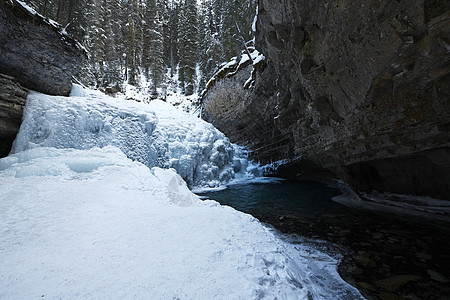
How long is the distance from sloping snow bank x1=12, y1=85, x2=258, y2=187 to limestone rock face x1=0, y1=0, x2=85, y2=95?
2.68ft

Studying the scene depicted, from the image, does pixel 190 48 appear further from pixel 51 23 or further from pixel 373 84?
pixel 373 84

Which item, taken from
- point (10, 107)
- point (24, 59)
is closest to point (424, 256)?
point (10, 107)

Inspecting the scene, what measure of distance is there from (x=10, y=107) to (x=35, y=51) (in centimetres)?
256

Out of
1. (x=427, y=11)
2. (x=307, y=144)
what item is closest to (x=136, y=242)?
(x=427, y=11)

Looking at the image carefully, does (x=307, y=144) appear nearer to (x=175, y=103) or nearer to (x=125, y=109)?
(x=125, y=109)

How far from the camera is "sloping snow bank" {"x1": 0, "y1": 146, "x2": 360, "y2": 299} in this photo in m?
1.35

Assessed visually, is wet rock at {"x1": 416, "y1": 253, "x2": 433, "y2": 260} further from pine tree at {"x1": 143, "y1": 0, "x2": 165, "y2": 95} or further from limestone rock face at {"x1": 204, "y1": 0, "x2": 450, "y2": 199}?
pine tree at {"x1": 143, "y1": 0, "x2": 165, "y2": 95}

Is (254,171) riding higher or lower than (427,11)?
lower

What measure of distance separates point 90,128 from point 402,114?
10.8 m

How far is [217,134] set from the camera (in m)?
14.2

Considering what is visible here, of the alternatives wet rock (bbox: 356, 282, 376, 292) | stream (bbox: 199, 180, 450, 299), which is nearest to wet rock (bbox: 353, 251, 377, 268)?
stream (bbox: 199, 180, 450, 299)

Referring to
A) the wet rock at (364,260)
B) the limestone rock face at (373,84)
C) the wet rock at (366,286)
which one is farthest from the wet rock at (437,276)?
the limestone rock face at (373,84)

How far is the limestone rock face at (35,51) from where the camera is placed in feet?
21.0

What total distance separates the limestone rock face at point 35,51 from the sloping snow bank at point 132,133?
82cm
